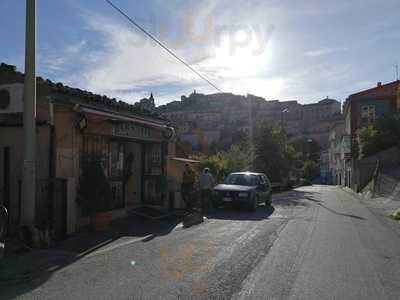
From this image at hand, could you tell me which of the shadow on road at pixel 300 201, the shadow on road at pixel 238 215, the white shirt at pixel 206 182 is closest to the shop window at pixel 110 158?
the shadow on road at pixel 238 215

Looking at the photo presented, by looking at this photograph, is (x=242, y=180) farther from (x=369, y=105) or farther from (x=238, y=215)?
(x=369, y=105)

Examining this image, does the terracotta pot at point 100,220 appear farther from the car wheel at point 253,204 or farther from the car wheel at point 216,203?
the car wheel at point 253,204

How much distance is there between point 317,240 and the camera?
1027 cm

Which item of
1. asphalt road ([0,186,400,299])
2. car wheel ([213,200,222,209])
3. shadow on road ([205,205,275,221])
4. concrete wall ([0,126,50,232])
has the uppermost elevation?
concrete wall ([0,126,50,232])

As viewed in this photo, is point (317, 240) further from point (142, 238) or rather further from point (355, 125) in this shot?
point (355, 125)

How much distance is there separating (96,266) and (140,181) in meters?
8.82

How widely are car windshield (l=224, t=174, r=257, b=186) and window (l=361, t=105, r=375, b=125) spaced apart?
108 feet

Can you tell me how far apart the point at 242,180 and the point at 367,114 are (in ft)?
110

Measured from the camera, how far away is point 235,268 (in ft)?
23.9

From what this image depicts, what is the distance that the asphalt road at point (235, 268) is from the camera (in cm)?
592

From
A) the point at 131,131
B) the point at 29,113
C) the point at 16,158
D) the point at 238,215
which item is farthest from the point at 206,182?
the point at 29,113

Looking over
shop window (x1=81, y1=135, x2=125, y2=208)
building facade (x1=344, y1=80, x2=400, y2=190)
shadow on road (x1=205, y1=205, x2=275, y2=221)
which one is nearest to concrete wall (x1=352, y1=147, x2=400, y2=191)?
building facade (x1=344, y1=80, x2=400, y2=190)

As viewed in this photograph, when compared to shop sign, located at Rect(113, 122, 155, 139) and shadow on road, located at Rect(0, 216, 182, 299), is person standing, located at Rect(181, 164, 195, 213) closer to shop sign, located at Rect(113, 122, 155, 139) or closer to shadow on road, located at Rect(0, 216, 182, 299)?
shop sign, located at Rect(113, 122, 155, 139)

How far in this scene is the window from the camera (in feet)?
156
